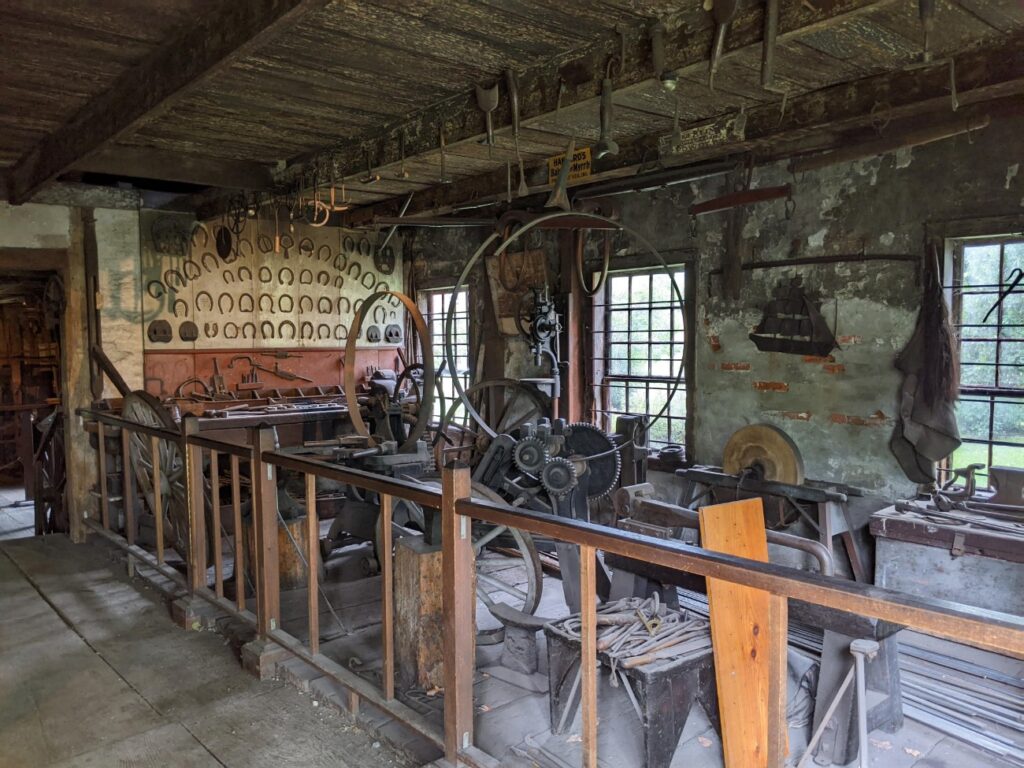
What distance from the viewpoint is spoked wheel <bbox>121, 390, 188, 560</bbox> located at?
488 centimetres

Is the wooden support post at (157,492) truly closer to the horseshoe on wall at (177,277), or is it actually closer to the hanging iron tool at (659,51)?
the horseshoe on wall at (177,277)

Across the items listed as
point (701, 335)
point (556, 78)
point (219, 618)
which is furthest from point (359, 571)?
point (556, 78)

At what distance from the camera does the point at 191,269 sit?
21.3 ft

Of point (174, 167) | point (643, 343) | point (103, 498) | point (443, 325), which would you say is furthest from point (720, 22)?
point (443, 325)

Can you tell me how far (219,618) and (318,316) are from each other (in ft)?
13.5

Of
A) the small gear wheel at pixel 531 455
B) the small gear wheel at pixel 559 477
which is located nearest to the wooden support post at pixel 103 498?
the small gear wheel at pixel 531 455

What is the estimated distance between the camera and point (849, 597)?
132 cm

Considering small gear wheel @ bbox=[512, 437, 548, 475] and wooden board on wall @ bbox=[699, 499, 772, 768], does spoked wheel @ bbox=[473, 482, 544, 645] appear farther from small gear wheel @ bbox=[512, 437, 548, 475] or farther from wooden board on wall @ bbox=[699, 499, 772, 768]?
wooden board on wall @ bbox=[699, 499, 772, 768]

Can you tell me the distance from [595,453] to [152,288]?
409cm

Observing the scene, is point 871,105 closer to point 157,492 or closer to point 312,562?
point 312,562

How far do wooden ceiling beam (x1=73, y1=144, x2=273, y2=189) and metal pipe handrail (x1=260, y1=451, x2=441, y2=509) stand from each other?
6.88 ft

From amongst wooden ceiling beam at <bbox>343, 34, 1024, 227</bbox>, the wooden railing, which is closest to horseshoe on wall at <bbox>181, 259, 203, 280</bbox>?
the wooden railing

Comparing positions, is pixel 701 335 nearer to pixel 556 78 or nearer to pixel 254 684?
pixel 556 78

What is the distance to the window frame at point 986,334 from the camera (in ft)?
12.8
